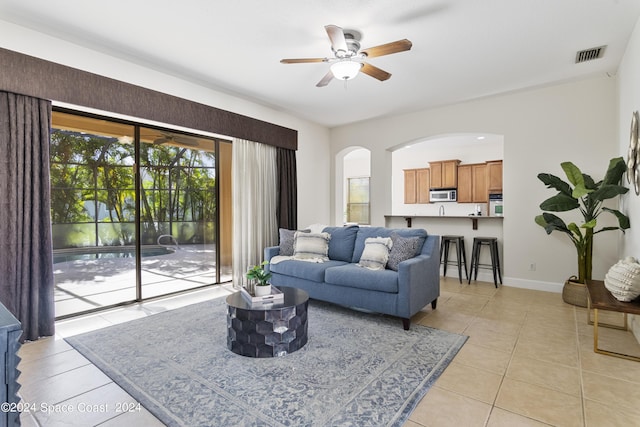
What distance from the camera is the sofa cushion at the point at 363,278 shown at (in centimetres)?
313

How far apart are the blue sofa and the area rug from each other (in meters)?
0.23

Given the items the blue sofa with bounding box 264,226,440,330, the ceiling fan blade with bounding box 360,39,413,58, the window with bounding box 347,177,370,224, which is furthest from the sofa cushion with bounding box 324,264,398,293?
the window with bounding box 347,177,370,224

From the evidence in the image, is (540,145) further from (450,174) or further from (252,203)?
(252,203)

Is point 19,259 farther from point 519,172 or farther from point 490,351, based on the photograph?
point 519,172

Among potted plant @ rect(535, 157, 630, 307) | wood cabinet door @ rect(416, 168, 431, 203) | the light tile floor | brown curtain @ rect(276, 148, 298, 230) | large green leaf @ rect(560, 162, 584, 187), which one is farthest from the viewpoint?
wood cabinet door @ rect(416, 168, 431, 203)

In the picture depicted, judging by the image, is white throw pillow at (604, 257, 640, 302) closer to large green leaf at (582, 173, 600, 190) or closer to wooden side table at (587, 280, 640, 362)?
wooden side table at (587, 280, 640, 362)

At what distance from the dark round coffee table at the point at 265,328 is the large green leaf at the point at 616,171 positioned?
3630 mm

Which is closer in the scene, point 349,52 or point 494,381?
point 494,381

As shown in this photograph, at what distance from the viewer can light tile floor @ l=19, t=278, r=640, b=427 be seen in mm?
1818

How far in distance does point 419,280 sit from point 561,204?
6.93 feet

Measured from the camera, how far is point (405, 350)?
2.63 metres

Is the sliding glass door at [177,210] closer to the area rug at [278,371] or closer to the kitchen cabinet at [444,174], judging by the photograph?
the area rug at [278,371]

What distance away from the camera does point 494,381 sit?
2.18m

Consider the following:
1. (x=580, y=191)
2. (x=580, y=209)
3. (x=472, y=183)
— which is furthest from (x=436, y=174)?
(x=580, y=191)
